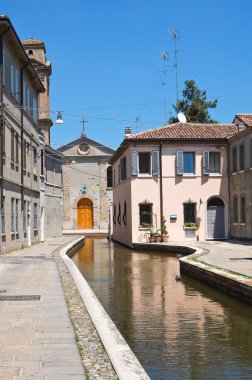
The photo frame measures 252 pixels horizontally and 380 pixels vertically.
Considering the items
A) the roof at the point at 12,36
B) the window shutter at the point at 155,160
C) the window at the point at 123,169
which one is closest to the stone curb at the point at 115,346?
the roof at the point at 12,36

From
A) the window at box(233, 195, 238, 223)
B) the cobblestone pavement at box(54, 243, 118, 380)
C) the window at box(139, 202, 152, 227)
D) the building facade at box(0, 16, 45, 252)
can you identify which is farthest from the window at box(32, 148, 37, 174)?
the cobblestone pavement at box(54, 243, 118, 380)

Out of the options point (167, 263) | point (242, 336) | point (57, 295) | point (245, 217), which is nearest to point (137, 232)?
point (245, 217)

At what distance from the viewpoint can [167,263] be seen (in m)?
21.7

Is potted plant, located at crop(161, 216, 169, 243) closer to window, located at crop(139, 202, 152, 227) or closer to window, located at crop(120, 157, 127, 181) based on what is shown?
window, located at crop(139, 202, 152, 227)

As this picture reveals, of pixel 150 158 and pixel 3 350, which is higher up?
pixel 150 158

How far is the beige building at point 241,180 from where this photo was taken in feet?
94.4

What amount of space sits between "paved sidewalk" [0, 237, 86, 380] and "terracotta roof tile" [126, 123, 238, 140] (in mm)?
19553

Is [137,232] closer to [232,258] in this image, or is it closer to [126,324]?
[232,258]

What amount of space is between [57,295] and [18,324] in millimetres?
2995

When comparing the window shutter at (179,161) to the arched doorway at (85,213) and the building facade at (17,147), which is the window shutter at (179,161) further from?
the arched doorway at (85,213)

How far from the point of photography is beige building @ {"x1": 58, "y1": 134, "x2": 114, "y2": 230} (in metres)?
53.5

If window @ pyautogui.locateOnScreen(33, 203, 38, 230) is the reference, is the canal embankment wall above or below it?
below

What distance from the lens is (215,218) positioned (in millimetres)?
32156

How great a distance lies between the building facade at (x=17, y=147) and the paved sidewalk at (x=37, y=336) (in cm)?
1086
